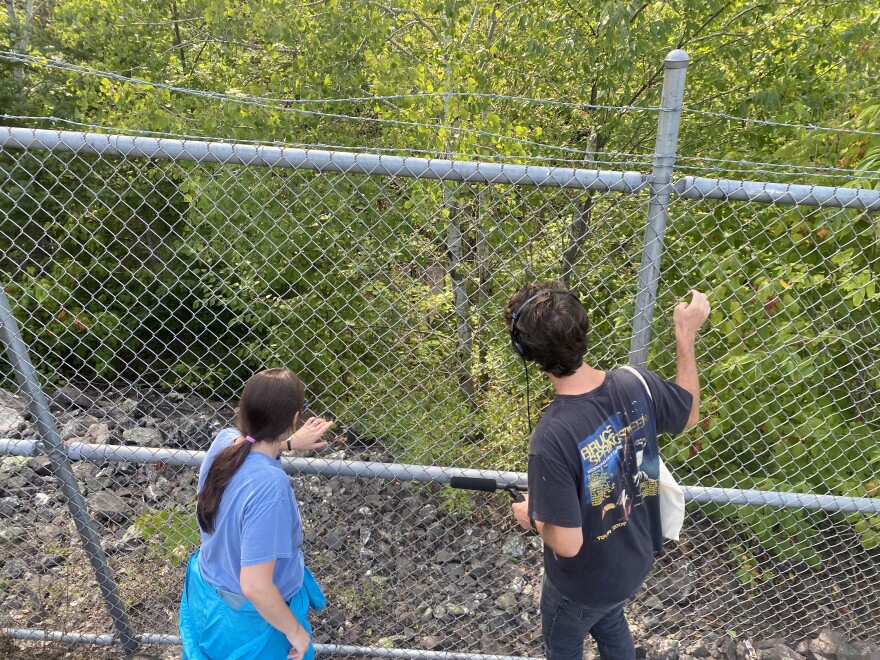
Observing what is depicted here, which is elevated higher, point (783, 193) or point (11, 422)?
point (783, 193)

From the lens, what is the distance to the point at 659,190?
2.26 metres

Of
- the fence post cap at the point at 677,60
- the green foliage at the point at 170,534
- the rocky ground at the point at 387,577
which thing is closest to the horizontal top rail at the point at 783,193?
the fence post cap at the point at 677,60

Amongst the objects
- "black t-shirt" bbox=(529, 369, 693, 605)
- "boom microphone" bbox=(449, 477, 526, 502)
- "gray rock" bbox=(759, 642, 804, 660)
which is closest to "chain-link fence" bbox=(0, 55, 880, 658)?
"gray rock" bbox=(759, 642, 804, 660)

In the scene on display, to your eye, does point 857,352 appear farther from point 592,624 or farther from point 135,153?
point 135,153

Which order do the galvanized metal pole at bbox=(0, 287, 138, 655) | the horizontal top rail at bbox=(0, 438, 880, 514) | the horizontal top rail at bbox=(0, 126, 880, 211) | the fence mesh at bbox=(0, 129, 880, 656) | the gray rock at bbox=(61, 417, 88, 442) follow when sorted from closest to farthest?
the horizontal top rail at bbox=(0, 126, 880, 211), the galvanized metal pole at bbox=(0, 287, 138, 655), the horizontal top rail at bbox=(0, 438, 880, 514), the fence mesh at bbox=(0, 129, 880, 656), the gray rock at bbox=(61, 417, 88, 442)

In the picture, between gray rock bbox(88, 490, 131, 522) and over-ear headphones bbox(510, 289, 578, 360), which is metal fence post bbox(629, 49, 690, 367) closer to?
over-ear headphones bbox(510, 289, 578, 360)

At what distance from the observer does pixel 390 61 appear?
5066 millimetres

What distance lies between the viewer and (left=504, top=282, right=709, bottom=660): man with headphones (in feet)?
6.24

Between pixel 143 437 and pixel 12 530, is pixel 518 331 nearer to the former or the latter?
pixel 12 530

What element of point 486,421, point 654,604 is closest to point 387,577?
point 486,421

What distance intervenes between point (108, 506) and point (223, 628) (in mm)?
3019

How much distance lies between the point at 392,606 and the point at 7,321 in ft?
8.77

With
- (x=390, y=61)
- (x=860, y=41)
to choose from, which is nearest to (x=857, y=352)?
(x=860, y=41)

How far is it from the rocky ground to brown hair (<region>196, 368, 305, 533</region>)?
5.10 ft
